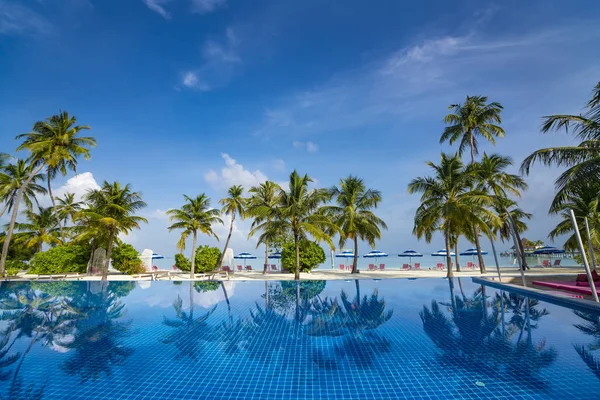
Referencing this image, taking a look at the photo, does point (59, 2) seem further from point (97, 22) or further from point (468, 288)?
point (468, 288)

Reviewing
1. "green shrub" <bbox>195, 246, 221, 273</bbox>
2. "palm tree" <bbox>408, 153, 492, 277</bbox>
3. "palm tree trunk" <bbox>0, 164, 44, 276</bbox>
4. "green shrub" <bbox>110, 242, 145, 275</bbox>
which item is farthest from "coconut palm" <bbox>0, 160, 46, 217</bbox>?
"palm tree" <bbox>408, 153, 492, 277</bbox>

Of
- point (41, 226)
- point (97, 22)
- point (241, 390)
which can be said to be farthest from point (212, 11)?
point (41, 226)

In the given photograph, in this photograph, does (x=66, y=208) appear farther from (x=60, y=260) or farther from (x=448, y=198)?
(x=448, y=198)

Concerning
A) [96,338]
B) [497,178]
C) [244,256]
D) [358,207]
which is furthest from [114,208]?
[497,178]

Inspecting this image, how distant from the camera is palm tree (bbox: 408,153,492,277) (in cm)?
1683

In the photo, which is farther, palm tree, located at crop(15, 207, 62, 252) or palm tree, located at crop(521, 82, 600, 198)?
palm tree, located at crop(15, 207, 62, 252)

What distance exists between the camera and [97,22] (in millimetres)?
13406

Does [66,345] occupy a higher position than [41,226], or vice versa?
[41,226]

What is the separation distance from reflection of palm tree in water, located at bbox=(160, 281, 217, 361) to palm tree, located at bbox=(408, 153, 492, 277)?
13750mm

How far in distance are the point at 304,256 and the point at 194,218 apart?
8.83 meters

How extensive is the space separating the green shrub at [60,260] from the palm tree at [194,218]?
27.5ft

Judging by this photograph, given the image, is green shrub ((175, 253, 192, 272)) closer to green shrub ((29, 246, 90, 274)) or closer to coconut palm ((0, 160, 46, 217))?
green shrub ((29, 246, 90, 274))

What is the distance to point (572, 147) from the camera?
9617 millimetres

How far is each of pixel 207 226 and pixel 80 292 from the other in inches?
355
